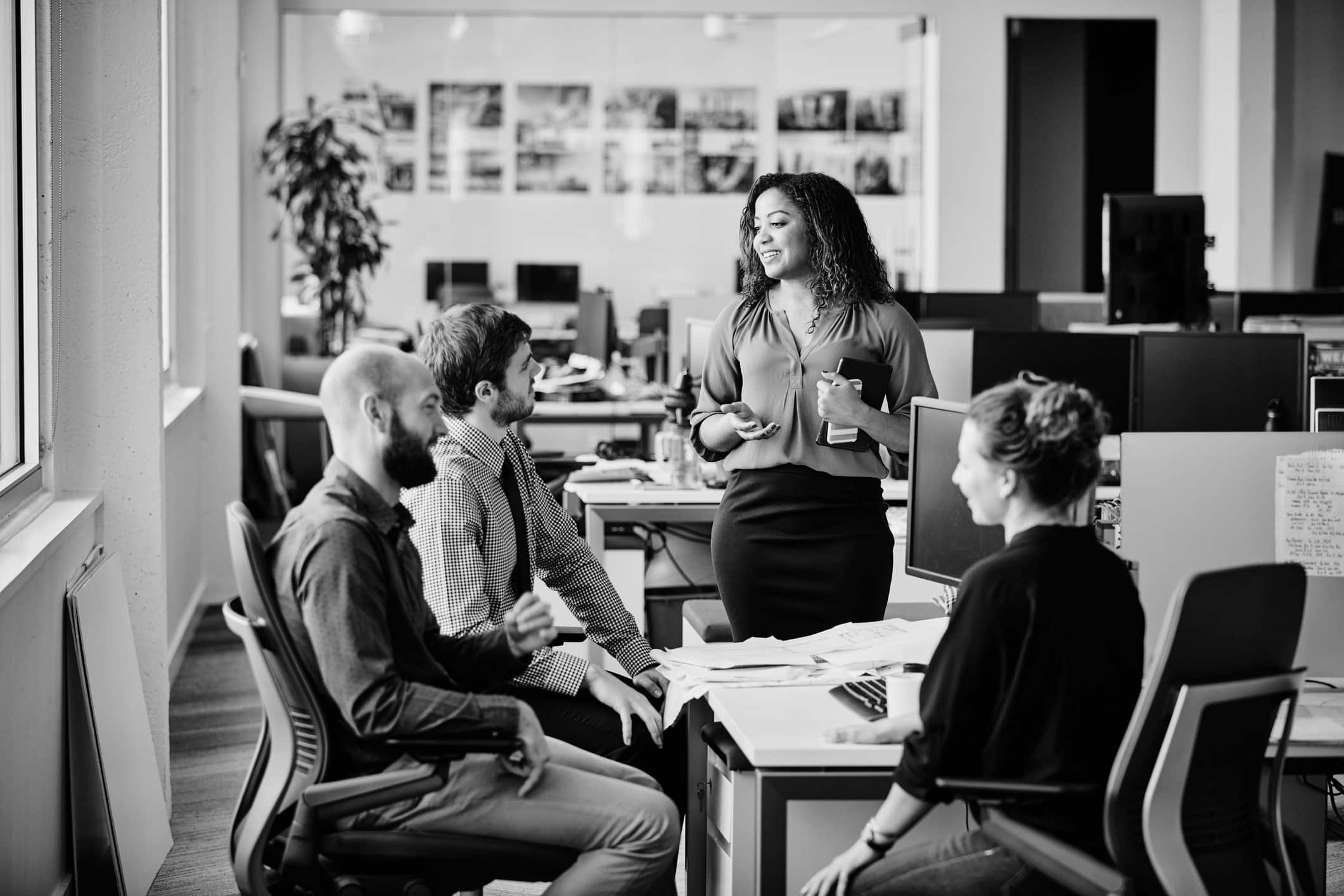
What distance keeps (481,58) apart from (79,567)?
7739 mm

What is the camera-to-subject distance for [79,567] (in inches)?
130

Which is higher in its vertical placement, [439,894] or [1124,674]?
[1124,674]

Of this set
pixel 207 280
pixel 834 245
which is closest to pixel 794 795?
pixel 834 245

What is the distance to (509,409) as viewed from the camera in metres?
2.84

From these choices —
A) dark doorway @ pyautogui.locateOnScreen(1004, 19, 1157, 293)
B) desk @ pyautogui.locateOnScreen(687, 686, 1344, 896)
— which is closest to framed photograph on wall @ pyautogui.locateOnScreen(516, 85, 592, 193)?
dark doorway @ pyautogui.locateOnScreen(1004, 19, 1157, 293)

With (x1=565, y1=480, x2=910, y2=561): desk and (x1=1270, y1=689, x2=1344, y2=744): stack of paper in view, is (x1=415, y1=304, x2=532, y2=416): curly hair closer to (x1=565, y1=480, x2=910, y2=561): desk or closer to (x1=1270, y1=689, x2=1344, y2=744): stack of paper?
(x1=1270, y1=689, x2=1344, y2=744): stack of paper

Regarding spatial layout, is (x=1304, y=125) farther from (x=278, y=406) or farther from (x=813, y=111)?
(x=278, y=406)

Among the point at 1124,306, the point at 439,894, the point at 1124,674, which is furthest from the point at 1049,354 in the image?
the point at 439,894

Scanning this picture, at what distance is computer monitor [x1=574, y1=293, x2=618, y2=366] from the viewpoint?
281 inches

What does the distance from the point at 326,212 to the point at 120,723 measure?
615cm

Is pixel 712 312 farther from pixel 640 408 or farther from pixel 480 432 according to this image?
pixel 480 432

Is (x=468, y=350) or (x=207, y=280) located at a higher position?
(x=207, y=280)

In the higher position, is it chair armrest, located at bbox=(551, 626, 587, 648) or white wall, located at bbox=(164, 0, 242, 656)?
white wall, located at bbox=(164, 0, 242, 656)

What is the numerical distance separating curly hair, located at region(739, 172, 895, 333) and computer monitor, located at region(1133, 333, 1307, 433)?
1.41 metres
